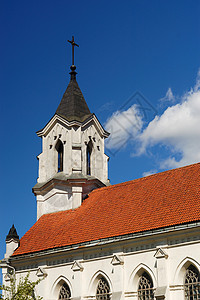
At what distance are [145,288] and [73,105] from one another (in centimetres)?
1772

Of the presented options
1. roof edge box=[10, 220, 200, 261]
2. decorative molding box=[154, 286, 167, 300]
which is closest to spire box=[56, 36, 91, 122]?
roof edge box=[10, 220, 200, 261]

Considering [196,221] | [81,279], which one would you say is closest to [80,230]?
[81,279]

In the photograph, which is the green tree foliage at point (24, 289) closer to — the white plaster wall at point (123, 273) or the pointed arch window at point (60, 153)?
the white plaster wall at point (123, 273)

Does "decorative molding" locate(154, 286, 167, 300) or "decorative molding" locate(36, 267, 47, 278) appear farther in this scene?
"decorative molding" locate(36, 267, 47, 278)

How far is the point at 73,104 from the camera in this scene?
130ft

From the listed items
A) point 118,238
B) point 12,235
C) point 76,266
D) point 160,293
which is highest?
point 12,235

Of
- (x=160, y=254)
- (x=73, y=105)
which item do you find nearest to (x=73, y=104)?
(x=73, y=105)

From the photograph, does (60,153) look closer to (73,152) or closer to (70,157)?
(70,157)

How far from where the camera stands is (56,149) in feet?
127

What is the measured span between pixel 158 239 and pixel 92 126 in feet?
49.6

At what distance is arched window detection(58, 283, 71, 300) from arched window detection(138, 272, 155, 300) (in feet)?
17.7

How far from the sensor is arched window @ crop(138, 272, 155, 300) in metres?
26.3

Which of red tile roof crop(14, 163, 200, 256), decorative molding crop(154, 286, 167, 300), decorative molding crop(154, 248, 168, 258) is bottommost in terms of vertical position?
decorative molding crop(154, 286, 167, 300)

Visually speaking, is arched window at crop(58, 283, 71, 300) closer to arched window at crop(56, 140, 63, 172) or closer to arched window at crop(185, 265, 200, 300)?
arched window at crop(185, 265, 200, 300)
